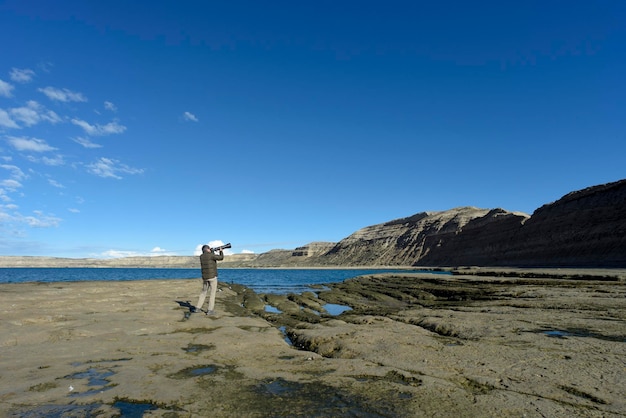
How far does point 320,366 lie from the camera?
6469 mm

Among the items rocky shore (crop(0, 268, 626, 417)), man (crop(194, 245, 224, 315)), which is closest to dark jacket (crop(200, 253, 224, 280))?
man (crop(194, 245, 224, 315))

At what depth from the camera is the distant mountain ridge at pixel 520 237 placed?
5697cm

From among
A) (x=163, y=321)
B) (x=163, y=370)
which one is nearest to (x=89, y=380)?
(x=163, y=370)

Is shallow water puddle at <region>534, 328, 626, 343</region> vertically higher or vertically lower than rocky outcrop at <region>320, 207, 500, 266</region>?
lower

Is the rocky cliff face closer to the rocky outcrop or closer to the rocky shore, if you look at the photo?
the rocky outcrop

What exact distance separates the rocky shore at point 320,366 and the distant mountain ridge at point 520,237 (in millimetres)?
48232

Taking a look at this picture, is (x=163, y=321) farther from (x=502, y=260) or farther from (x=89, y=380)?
(x=502, y=260)

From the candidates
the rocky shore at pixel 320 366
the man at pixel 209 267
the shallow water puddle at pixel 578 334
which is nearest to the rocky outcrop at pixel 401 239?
the shallow water puddle at pixel 578 334

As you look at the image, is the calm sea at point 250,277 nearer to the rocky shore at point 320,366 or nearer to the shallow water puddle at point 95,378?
the rocky shore at point 320,366

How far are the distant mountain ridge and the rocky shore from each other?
48.2 m

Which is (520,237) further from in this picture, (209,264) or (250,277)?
(209,264)

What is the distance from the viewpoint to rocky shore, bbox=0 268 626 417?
4.63 m

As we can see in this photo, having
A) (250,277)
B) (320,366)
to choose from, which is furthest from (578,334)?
(250,277)

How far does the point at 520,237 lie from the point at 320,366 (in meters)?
84.5
